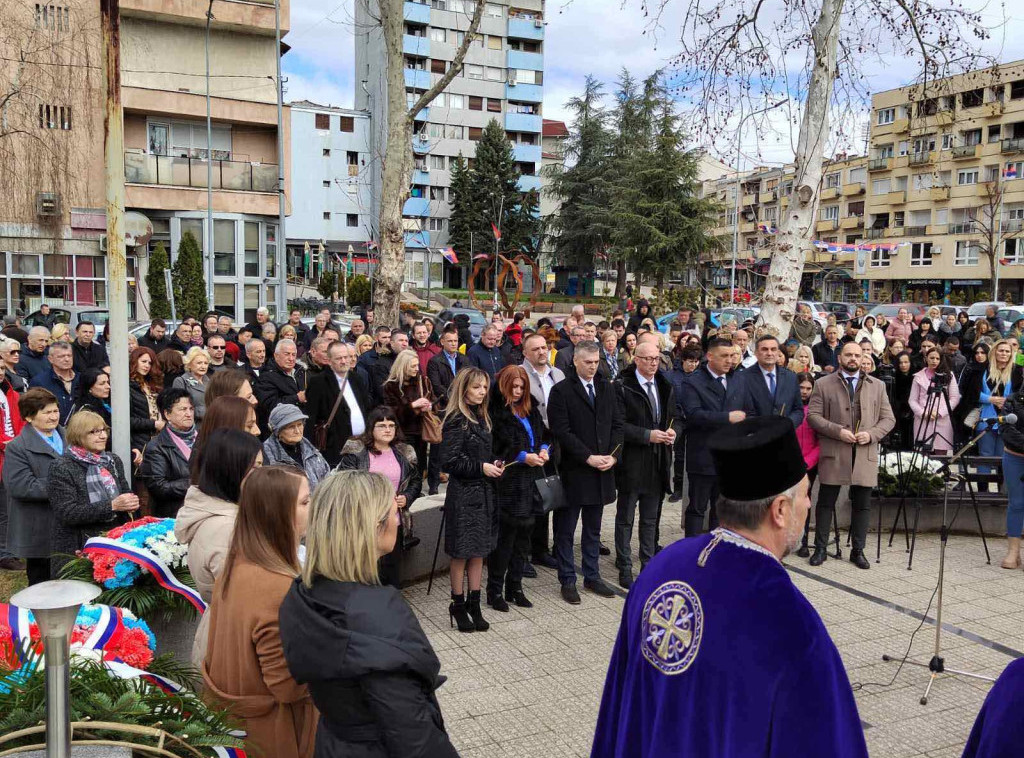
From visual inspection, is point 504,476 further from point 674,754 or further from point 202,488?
point 674,754

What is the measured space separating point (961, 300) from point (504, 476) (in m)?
47.9

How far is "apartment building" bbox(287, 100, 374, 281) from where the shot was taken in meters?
65.0

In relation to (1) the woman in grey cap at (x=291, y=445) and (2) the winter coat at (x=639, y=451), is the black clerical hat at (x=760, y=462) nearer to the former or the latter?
(1) the woman in grey cap at (x=291, y=445)

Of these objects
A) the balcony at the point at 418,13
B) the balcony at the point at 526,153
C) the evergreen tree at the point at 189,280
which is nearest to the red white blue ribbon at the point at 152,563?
the evergreen tree at the point at 189,280

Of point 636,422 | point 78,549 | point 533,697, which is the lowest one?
point 533,697

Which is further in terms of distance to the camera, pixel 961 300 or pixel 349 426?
pixel 961 300

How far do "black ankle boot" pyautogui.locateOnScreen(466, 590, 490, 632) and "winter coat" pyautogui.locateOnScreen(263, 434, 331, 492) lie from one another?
1.42 m

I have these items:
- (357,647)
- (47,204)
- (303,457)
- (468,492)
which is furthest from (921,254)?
(357,647)

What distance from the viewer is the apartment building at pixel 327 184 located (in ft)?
213

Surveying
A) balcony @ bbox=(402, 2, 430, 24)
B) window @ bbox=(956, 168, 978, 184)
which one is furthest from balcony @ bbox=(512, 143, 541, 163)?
window @ bbox=(956, 168, 978, 184)

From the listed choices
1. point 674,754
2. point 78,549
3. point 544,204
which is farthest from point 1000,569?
point 544,204

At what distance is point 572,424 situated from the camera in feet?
23.9

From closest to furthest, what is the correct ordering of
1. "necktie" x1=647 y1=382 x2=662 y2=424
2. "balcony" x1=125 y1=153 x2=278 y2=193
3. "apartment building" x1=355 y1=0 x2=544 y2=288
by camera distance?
"necktie" x1=647 y1=382 x2=662 y2=424 → "balcony" x1=125 y1=153 x2=278 y2=193 → "apartment building" x1=355 y1=0 x2=544 y2=288

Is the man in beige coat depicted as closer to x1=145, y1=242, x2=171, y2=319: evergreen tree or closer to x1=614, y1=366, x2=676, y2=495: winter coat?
x1=614, y1=366, x2=676, y2=495: winter coat
